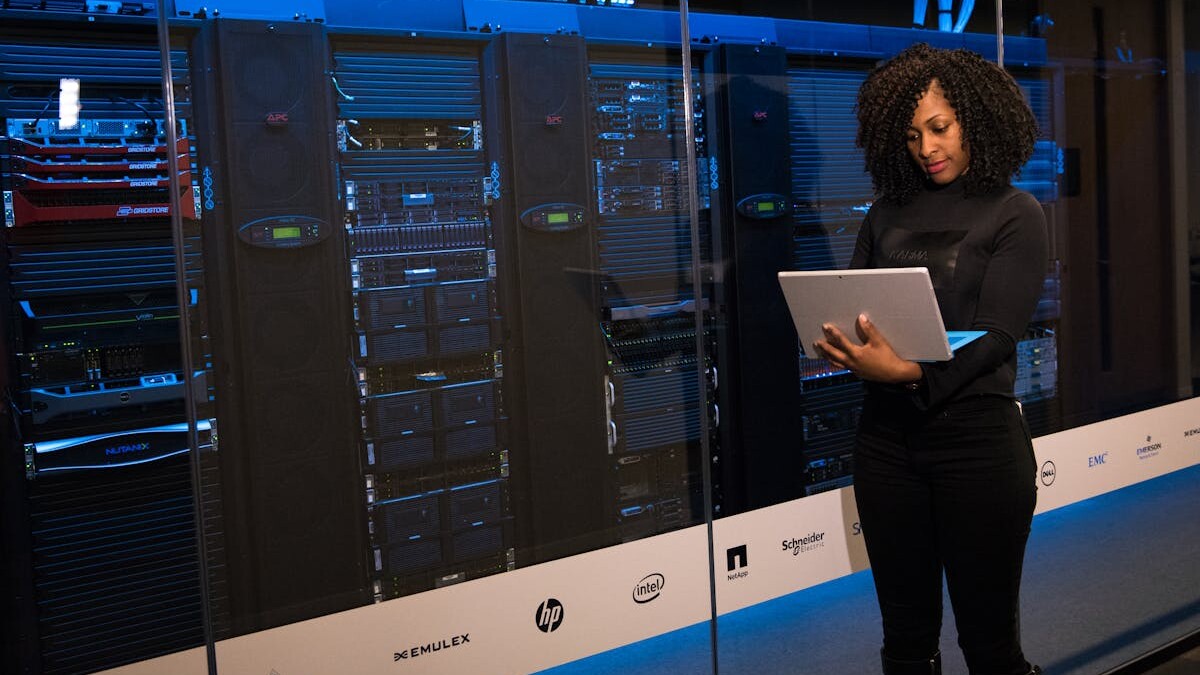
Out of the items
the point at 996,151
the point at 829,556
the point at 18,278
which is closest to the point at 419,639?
the point at 18,278

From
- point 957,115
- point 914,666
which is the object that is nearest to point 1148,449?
point 914,666

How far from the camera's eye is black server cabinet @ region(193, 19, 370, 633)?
2.04 meters

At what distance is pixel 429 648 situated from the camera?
2.14 meters

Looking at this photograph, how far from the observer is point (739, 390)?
2896 mm

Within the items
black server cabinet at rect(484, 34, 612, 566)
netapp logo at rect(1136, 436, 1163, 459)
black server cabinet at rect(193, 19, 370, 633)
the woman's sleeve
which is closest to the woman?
the woman's sleeve

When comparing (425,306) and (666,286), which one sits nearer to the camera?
(425,306)

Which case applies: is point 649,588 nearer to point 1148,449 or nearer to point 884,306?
point 884,306

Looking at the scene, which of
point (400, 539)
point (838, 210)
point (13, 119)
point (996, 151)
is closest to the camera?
point (996, 151)

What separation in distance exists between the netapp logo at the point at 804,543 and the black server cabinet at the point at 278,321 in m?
1.21

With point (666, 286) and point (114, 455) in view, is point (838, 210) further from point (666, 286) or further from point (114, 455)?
point (114, 455)

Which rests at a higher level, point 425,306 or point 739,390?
point 425,306

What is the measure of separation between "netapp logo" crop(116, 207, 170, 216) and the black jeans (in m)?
1.46

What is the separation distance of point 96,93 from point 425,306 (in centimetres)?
81

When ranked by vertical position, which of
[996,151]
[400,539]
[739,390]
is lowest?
[400,539]
